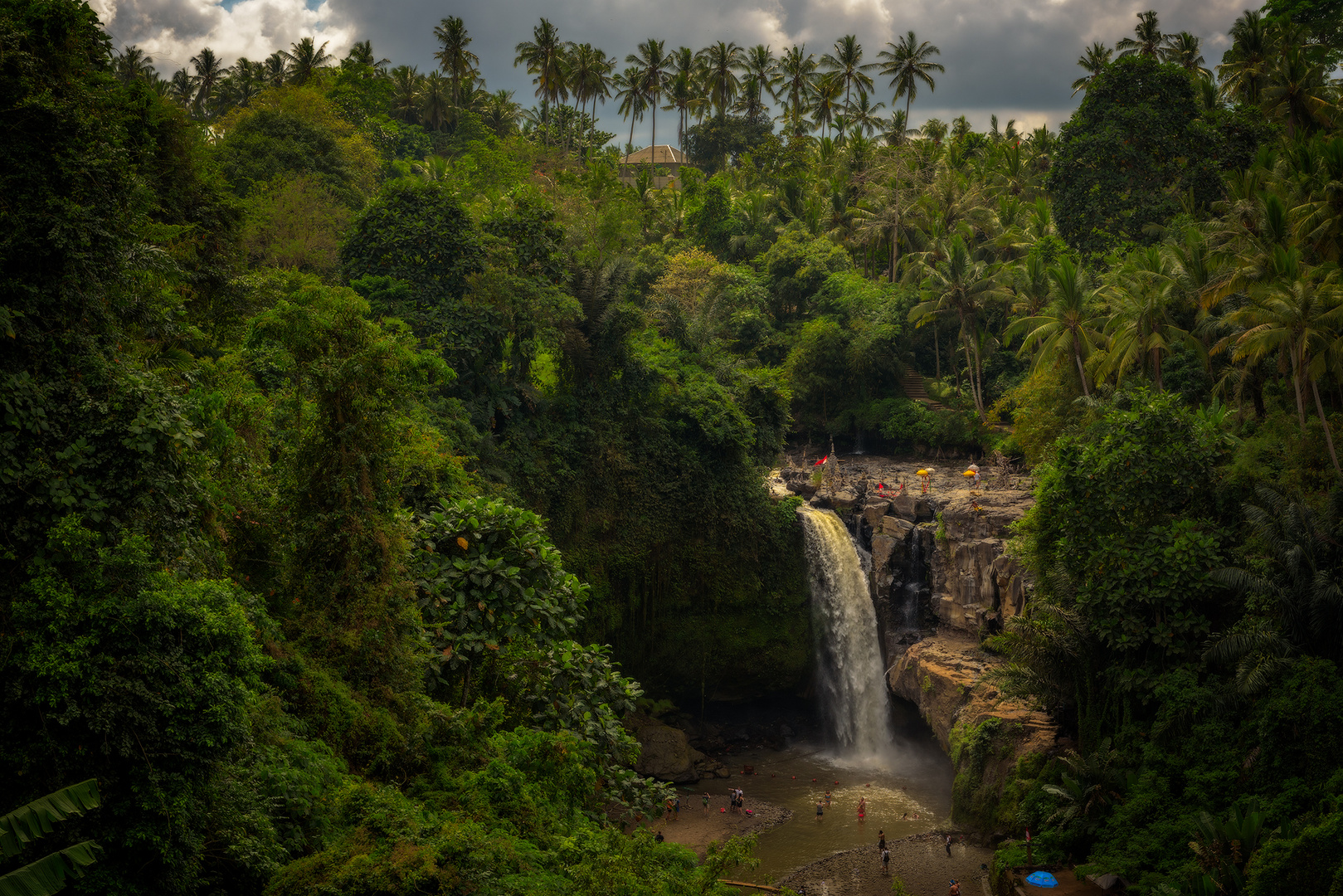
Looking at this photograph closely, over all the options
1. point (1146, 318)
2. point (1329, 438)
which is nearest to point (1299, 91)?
point (1146, 318)

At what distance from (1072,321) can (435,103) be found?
1845 inches

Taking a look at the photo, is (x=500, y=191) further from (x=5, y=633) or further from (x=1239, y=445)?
(x=5, y=633)

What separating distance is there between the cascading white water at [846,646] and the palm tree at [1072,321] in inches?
396

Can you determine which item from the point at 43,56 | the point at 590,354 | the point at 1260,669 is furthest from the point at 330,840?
the point at 590,354

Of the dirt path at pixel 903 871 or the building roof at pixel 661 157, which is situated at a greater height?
the building roof at pixel 661 157

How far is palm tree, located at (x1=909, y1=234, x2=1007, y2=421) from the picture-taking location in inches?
1636

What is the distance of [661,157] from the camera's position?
7650 cm

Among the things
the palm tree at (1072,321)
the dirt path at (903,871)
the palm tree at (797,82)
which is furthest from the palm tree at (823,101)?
the dirt path at (903,871)

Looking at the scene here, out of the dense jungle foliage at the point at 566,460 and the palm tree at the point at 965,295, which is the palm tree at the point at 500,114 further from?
the palm tree at the point at 965,295

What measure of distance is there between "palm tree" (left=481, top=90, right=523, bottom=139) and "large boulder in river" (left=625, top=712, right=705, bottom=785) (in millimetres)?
47761

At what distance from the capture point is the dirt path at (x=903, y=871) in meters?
20.7

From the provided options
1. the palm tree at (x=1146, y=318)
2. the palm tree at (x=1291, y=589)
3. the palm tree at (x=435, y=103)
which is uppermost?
the palm tree at (x=435, y=103)

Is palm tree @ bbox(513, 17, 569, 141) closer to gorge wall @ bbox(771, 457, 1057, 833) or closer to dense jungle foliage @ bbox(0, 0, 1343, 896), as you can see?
dense jungle foliage @ bbox(0, 0, 1343, 896)

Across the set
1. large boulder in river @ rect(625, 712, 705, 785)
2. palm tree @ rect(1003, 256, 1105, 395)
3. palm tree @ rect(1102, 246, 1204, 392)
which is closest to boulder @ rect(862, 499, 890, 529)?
palm tree @ rect(1003, 256, 1105, 395)
